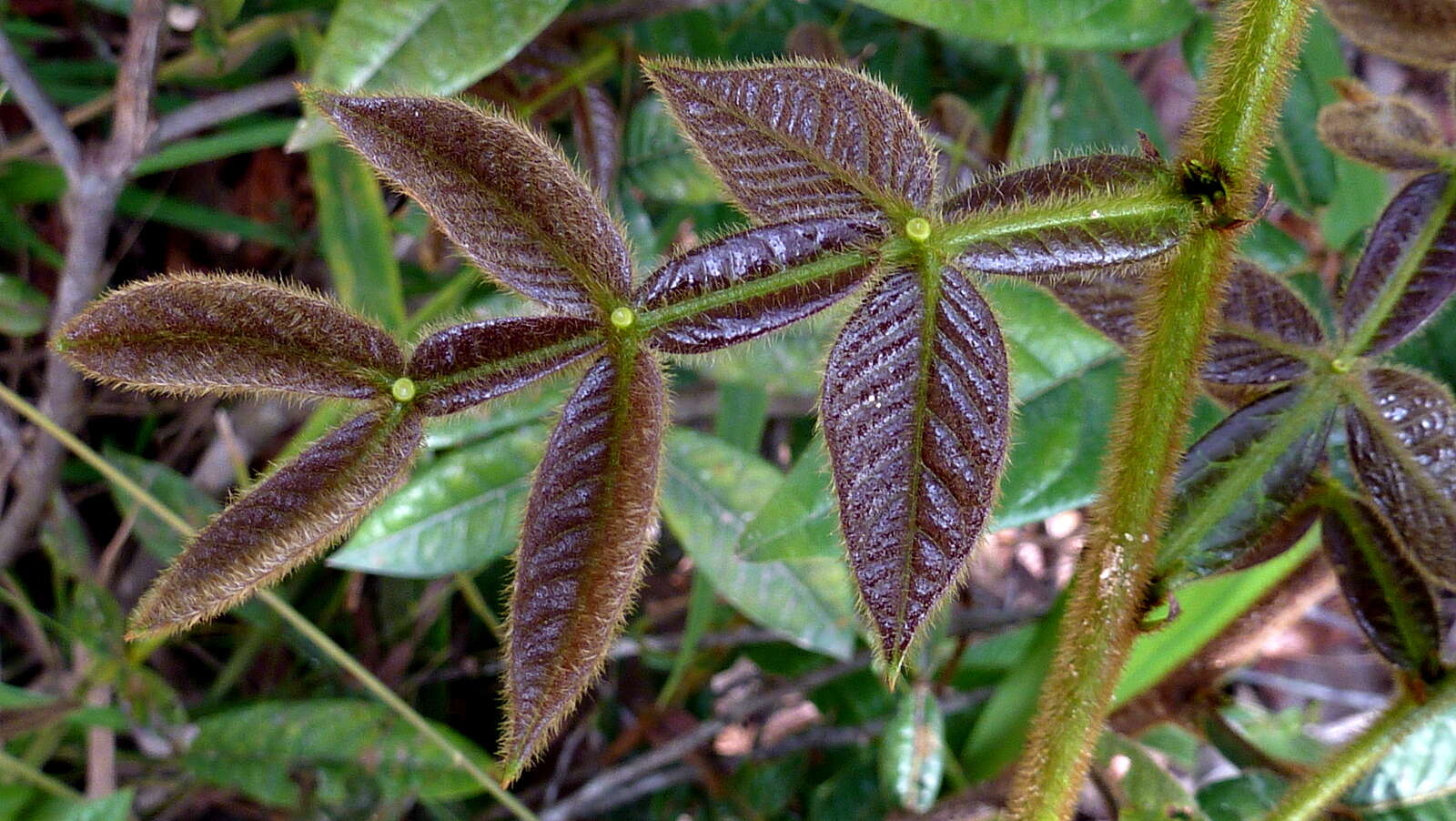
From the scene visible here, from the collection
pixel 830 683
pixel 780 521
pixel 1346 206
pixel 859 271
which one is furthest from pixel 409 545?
pixel 1346 206

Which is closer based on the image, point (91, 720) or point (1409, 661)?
point (1409, 661)

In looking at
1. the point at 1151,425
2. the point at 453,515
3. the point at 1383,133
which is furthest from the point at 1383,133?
the point at 453,515

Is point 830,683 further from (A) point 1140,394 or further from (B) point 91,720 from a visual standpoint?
(A) point 1140,394

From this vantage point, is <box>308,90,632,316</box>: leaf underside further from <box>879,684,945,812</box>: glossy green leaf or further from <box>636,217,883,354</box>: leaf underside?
<box>879,684,945,812</box>: glossy green leaf

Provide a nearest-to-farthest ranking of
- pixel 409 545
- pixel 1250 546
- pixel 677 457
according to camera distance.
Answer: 1. pixel 1250 546
2. pixel 409 545
3. pixel 677 457

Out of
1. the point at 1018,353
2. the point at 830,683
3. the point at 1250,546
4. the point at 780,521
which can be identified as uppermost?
the point at 1250,546

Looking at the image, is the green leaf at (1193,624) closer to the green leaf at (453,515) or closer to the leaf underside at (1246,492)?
the leaf underside at (1246,492)

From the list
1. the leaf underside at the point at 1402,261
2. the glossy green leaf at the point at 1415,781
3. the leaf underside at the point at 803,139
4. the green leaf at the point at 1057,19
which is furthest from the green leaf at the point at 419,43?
the glossy green leaf at the point at 1415,781
